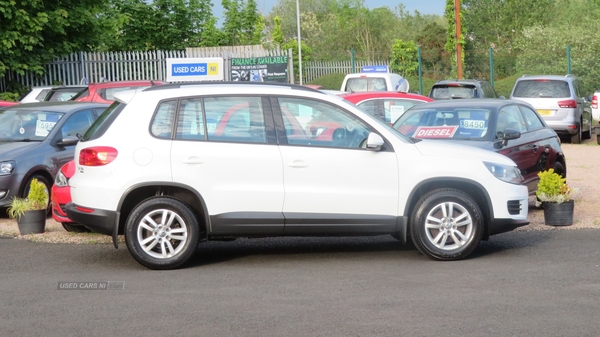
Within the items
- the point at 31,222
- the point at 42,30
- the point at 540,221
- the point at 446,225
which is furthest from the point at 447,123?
the point at 42,30

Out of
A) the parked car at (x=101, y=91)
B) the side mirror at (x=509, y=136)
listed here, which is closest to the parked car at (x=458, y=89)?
the parked car at (x=101, y=91)

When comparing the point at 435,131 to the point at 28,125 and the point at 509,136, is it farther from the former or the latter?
the point at 28,125

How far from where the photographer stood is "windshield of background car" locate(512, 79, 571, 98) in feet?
78.8

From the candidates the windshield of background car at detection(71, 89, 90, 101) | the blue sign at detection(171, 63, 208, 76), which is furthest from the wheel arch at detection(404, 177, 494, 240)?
the blue sign at detection(171, 63, 208, 76)

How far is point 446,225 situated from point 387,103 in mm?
7928

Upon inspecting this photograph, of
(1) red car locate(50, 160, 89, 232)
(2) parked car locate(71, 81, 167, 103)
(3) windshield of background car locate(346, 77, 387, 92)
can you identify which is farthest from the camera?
(3) windshield of background car locate(346, 77, 387, 92)

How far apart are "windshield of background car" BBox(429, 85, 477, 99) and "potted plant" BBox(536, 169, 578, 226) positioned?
1286 cm

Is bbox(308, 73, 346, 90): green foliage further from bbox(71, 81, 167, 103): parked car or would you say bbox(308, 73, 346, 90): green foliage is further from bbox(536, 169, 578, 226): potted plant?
bbox(536, 169, 578, 226): potted plant

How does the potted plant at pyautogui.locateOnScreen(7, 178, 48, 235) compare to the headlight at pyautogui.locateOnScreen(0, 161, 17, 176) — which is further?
the headlight at pyautogui.locateOnScreen(0, 161, 17, 176)

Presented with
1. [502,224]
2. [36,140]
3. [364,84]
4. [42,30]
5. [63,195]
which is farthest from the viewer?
[42,30]

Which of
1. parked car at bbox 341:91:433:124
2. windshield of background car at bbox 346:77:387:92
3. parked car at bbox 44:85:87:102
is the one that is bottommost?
parked car at bbox 341:91:433:124

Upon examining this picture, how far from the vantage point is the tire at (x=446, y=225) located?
28.6 feet

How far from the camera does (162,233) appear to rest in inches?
333

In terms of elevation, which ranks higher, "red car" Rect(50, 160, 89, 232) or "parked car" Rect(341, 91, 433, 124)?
"parked car" Rect(341, 91, 433, 124)
